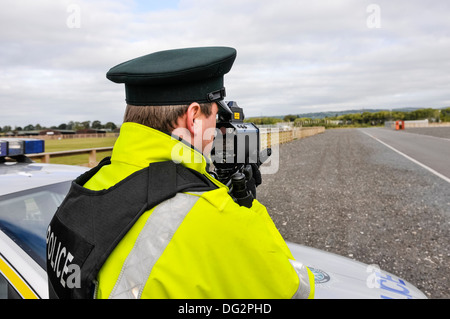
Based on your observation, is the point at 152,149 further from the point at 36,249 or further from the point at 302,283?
the point at 36,249

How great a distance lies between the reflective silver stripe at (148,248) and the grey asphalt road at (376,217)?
3.52 m

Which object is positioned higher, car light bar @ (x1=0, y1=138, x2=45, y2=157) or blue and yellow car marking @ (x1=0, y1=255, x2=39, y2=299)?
car light bar @ (x1=0, y1=138, x2=45, y2=157)

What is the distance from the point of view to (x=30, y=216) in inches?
83.7

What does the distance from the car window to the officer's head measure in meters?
1.17

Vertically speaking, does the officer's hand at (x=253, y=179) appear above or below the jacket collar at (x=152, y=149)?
below

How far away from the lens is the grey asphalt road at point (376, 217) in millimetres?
4230

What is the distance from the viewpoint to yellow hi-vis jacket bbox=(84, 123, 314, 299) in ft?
2.91

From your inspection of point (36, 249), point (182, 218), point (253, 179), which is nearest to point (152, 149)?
point (182, 218)

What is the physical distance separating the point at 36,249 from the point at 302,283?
152 centimetres

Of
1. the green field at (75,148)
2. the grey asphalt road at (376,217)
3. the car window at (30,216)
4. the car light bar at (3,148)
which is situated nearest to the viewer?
the car window at (30,216)

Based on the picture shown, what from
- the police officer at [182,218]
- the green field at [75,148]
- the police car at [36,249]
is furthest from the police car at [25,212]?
the police officer at [182,218]

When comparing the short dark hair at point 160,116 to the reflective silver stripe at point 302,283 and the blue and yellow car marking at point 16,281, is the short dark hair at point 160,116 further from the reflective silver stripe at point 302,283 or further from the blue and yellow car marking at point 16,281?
the blue and yellow car marking at point 16,281

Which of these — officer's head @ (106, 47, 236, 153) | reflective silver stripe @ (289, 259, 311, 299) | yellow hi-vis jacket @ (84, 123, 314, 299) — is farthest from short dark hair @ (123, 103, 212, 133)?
reflective silver stripe @ (289, 259, 311, 299)

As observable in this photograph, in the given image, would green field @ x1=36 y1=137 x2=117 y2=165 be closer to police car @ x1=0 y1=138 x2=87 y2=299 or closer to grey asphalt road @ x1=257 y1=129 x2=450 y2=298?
police car @ x1=0 y1=138 x2=87 y2=299
